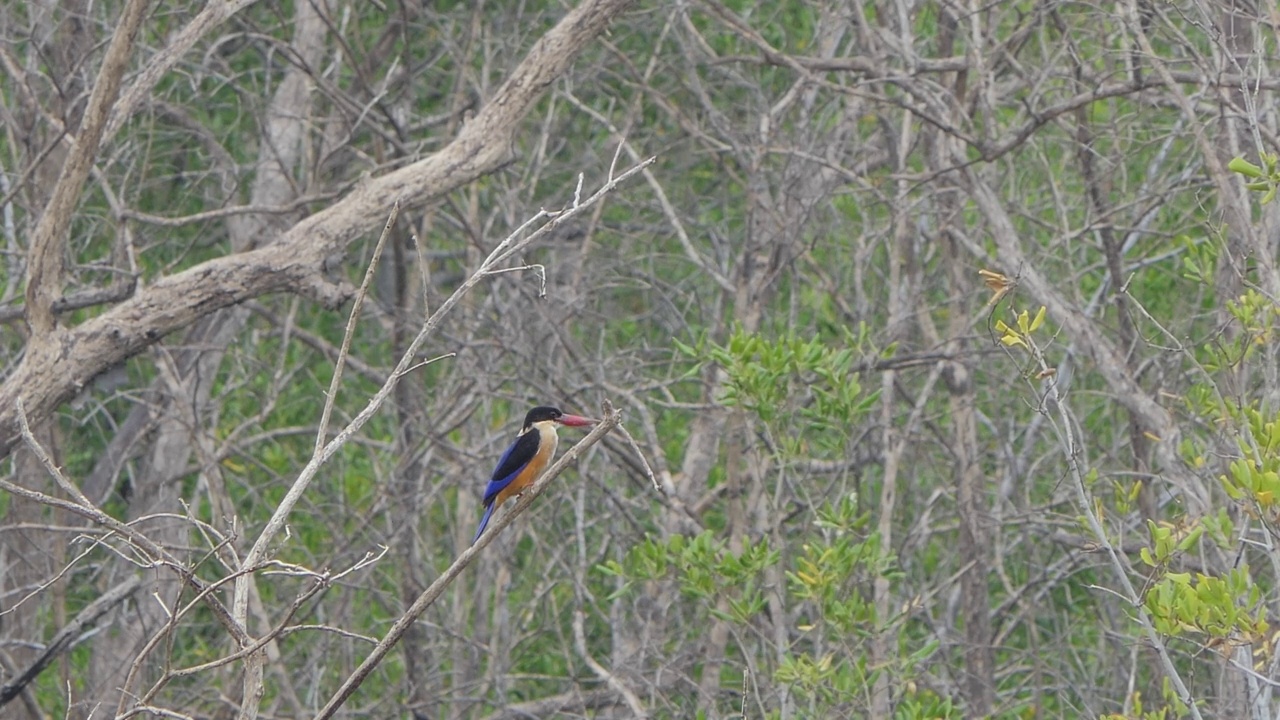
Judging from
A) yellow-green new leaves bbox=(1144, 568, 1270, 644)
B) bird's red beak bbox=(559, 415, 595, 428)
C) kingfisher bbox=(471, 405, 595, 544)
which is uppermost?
bird's red beak bbox=(559, 415, 595, 428)

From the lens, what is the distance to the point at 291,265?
→ 16.9 feet

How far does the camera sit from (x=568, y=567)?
6.88 meters

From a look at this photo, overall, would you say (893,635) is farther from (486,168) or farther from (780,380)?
(486,168)

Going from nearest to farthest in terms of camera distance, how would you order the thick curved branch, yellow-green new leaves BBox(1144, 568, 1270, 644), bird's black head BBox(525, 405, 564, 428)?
yellow-green new leaves BBox(1144, 568, 1270, 644)
the thick curved branch
bird's black head BBox(525, 405, 564, 428)

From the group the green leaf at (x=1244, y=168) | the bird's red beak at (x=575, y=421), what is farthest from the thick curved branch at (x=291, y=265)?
the green leaf at (x=1244, y=168)

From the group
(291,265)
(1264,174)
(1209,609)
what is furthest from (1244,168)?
(291,265)

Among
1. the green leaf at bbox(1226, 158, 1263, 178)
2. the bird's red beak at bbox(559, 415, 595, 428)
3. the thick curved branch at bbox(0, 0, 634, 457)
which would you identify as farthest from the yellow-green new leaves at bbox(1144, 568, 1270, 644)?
the thick curved branch at bbox(0, 0, 634, 457)

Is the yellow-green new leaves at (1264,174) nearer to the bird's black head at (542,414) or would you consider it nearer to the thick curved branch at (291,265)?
the thick curved branch at (291,265)

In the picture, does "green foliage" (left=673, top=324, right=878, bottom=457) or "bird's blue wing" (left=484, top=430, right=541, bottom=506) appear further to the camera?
"bird's blue wing" (left=484, top=430, right=541, bottom=506)

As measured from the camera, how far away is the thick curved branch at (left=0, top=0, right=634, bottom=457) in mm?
4844

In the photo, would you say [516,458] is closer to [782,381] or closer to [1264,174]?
[782,381]

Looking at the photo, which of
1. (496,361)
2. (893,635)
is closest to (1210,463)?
(893,635)

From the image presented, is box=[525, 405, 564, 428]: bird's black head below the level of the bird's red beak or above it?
below

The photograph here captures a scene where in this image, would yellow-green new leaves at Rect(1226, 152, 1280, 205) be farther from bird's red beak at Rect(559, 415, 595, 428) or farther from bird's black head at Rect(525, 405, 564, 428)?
bird's black head at Rect(525, 405, 564, 428)
